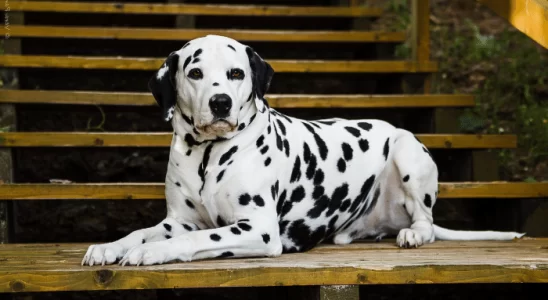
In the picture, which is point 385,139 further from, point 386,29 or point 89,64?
point 386,29

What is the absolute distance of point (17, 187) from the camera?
15.6 feet

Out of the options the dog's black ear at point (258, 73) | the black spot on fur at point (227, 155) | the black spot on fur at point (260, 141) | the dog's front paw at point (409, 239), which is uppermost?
the dog's black ear at point (258, 73)

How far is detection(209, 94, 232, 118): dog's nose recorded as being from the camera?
150 inches

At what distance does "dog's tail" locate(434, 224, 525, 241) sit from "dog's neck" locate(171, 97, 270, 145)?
132 cm

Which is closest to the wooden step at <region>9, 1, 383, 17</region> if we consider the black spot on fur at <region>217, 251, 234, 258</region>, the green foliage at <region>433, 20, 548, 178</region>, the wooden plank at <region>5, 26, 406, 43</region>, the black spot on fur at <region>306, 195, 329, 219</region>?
the wooden plank at <region>5, 26, 406, 43</region>

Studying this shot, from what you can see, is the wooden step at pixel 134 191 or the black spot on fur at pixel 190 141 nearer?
the black spot on fur at pixel 190 141

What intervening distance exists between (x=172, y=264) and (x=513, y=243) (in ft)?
6.32

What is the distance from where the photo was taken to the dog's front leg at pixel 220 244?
3469 millimetres

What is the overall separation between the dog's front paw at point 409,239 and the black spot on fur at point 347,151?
0.50 meters

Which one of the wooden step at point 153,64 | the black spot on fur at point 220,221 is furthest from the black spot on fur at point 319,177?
the wooden step at point 153,64

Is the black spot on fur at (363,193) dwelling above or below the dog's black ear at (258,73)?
below

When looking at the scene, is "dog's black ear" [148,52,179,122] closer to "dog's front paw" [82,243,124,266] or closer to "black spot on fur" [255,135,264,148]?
"black spot on fur" [255,135,264,148]

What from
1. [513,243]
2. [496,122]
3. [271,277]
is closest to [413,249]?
[513,243]

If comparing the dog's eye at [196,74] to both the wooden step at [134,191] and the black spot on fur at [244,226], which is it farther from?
the wooden step at [134,191]
